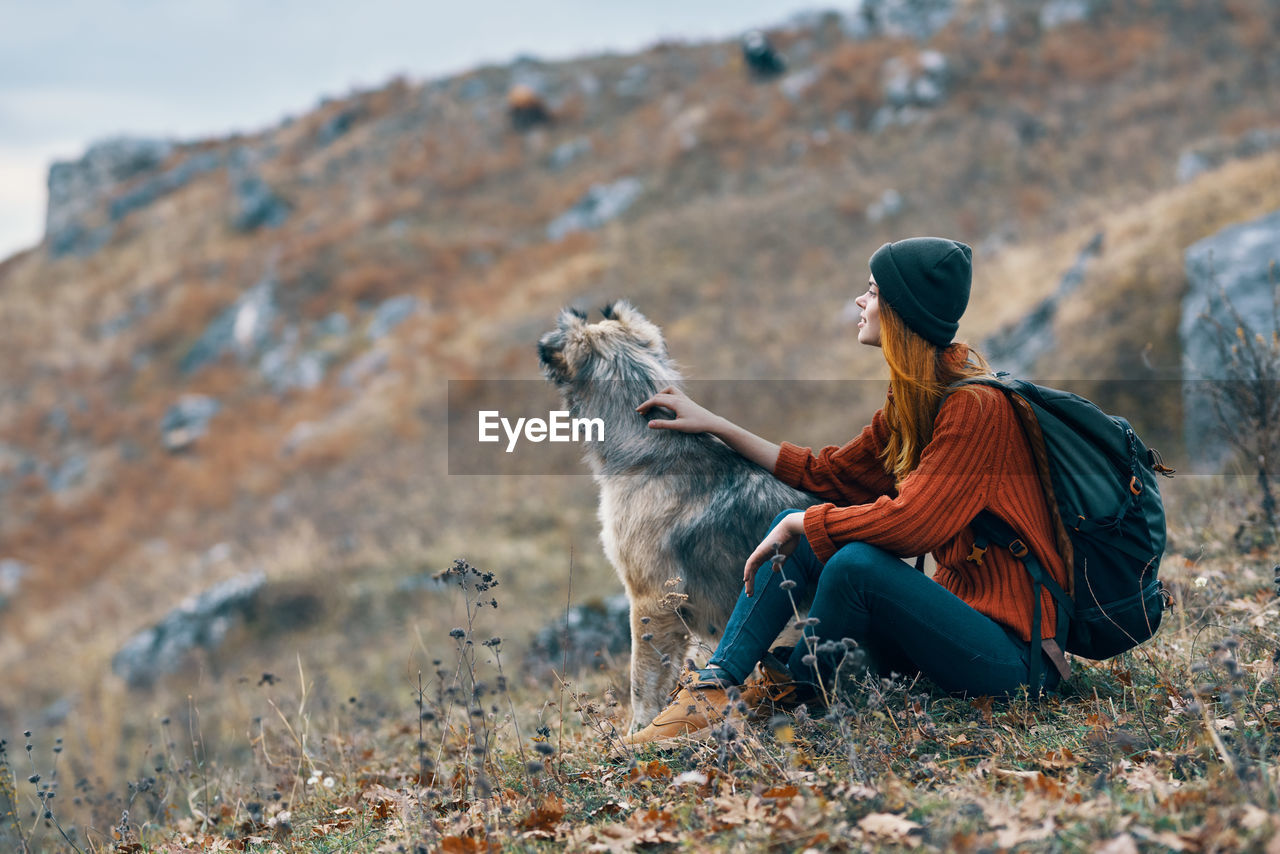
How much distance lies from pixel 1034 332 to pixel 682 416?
978 cm

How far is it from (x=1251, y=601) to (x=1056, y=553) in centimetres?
199

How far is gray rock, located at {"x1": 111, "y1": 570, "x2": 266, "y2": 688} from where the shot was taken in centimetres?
1163

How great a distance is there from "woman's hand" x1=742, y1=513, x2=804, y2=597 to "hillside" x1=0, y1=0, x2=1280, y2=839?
399 cm

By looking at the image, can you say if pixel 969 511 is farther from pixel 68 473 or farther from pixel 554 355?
pixel 68 473

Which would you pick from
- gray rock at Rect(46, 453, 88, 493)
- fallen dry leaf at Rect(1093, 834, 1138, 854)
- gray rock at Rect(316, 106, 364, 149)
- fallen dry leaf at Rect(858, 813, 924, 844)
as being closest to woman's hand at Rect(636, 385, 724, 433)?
fallen dry leaf at Rect(858, 813, 924, 844)

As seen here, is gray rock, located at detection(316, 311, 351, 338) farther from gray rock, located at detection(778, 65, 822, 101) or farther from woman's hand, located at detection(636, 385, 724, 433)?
woman's hand, located at detection(636, 385, 724, 433)

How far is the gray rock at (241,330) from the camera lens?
2458cm

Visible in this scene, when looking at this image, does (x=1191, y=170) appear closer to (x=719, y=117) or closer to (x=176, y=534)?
(x=719, y=117)

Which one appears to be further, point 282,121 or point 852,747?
point 282,121

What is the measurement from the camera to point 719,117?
28562 millimetres

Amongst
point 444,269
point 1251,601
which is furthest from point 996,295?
point 444,269

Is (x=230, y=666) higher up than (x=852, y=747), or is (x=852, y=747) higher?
(x=852, y=747)

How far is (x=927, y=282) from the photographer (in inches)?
114

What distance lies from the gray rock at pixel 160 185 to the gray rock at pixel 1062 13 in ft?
106
